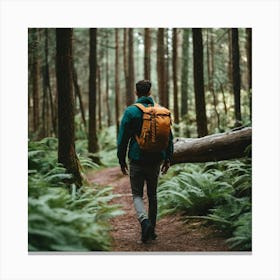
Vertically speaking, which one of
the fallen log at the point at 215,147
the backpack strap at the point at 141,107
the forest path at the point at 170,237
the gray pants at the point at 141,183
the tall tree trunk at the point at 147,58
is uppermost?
the tall tree trunk at the point at 147,58

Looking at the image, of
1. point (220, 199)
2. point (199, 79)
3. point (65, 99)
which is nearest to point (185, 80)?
point (199, 79)

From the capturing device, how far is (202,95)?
23.6 ft

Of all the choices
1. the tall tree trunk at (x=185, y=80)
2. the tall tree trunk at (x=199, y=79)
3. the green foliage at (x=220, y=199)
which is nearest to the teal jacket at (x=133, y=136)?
the green foliage at (x=220, y=199)

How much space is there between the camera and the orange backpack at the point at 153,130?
4629mm

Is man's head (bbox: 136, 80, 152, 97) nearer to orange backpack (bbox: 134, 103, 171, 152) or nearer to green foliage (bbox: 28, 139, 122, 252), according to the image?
orange backpack (bbox: 134, 103, 171, 152)

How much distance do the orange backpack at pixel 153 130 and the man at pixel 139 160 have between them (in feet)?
0.23

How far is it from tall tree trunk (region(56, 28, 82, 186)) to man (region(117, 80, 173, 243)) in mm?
1554

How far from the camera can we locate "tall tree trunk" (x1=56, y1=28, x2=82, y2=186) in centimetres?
600

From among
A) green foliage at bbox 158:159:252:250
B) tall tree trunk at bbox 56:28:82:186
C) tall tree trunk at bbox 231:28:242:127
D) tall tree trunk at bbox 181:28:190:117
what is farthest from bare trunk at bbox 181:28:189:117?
tall tree trunk at bbox 56:28:82:186

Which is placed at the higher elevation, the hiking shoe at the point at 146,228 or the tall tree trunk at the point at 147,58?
the tall tree trunk at the point at 147,58

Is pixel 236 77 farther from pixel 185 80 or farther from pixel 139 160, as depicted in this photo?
pixel 185 80

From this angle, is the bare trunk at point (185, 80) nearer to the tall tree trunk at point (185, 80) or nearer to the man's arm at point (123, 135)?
the tall tree trunk at point (185, 80)
